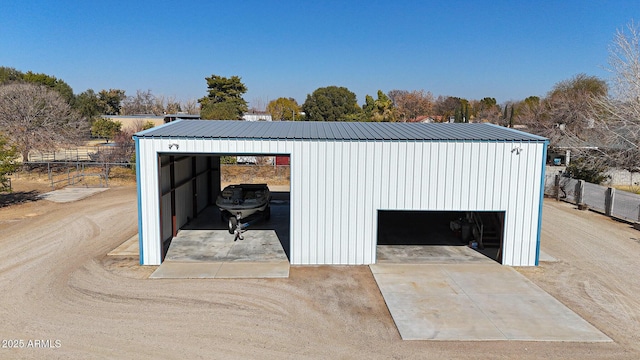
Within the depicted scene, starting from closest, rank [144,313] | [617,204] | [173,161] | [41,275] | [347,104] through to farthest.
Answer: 1. [144,313]
2. [41,275]
3. [173,161]
4. [617,204]
5. [347,104]

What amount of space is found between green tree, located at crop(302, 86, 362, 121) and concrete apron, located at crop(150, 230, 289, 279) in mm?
45500

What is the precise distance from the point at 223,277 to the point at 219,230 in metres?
5.10

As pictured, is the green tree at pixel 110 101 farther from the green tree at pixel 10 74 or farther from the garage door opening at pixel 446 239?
the garage door opening at pixel 446 239

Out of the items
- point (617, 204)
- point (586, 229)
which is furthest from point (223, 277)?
point (617, 204)

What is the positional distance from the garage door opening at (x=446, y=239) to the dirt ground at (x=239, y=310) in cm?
172

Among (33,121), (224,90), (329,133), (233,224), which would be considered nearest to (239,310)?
(329,133)

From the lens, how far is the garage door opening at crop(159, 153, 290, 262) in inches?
500

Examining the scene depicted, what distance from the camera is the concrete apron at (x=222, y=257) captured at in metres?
10.9

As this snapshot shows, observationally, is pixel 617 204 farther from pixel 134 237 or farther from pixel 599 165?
pixel 134 237

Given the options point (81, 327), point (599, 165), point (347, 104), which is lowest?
point (81, 327)

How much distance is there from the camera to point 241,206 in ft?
49.5

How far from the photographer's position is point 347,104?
2473 inches

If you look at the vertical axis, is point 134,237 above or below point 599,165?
below

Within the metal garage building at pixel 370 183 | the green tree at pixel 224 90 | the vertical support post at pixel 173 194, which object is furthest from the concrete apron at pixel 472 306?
the green tree at pixel 224 90
